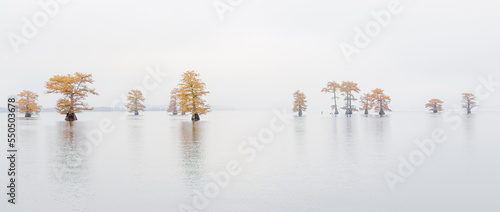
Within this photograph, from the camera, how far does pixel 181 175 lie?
9695 millimetres

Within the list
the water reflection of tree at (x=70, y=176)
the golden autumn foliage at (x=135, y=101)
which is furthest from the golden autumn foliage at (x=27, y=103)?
the water reflection of tree at (x=70, y=176)

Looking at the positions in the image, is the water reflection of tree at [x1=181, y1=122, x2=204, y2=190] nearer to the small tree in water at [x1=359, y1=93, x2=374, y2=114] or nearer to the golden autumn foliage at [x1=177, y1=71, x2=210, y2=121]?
the golden autumn foliage at [x1=177, y1=71, x2=210, y2=121]

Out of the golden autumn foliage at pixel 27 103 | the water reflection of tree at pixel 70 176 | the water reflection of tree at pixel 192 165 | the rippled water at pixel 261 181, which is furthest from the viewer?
the golden autumn foliage at pixel 27 103

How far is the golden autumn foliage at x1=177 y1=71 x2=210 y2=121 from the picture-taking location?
5022 cm

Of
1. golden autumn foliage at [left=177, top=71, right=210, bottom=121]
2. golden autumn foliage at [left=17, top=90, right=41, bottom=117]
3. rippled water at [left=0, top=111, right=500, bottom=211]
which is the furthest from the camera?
golden autumn foliage at [left=17, top=90, right=41, bottom=117]

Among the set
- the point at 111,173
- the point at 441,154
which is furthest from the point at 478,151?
the point at 111,173


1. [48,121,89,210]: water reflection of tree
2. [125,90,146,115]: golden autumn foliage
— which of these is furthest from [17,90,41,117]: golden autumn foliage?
[48,121,89,210]: water reflection of tree

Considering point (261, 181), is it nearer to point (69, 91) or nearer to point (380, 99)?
point (69, 91)

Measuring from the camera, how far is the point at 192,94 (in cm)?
5106

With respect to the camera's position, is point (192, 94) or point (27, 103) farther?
point (27, 103)

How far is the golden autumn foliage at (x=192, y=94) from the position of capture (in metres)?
50.2

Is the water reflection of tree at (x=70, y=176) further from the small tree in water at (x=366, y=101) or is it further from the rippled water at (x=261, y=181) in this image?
the small tree in water at (x=366, y=101)

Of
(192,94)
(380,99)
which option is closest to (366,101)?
(380,99)

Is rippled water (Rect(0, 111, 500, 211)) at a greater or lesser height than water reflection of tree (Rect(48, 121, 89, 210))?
lesser
